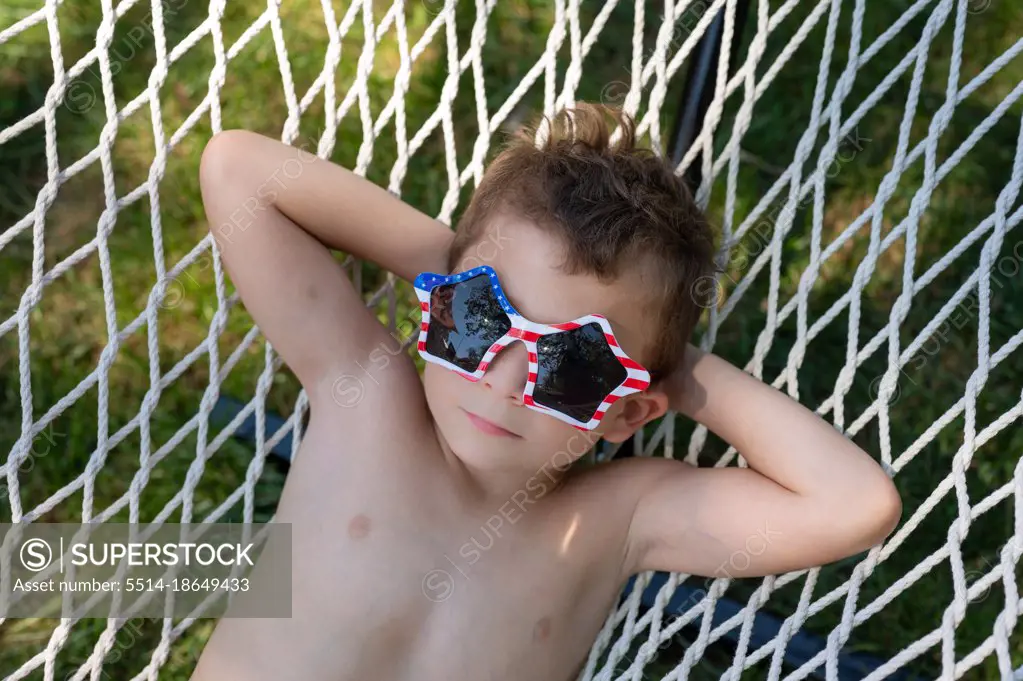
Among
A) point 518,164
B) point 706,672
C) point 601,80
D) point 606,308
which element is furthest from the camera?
point 601,80

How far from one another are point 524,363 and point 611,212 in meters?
0.21

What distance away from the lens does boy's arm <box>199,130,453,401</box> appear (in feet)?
3.86

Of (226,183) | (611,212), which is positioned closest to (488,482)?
(611,212)

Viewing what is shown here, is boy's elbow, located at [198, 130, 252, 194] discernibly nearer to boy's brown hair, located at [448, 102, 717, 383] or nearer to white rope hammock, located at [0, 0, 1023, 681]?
white rope hammock, located at [0, 0, 1023, 681]

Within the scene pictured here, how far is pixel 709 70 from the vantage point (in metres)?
1.39

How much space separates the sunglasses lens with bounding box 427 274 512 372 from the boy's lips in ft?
0.22

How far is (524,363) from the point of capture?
106 centimetres

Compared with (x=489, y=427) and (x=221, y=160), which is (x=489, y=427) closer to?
(x=489, y=427)

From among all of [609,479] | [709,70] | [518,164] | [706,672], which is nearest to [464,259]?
[518,164]

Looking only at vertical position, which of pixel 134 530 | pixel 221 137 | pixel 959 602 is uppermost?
pixel 221 137

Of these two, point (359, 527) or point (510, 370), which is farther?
point (359, 527)

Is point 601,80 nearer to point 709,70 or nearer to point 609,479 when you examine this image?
point 709,70

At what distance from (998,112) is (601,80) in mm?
939

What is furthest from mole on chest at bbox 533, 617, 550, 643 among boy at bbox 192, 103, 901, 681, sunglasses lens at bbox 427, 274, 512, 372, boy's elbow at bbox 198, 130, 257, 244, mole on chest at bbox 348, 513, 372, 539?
boy's elbow at bbox 198, 130, 257, 244
